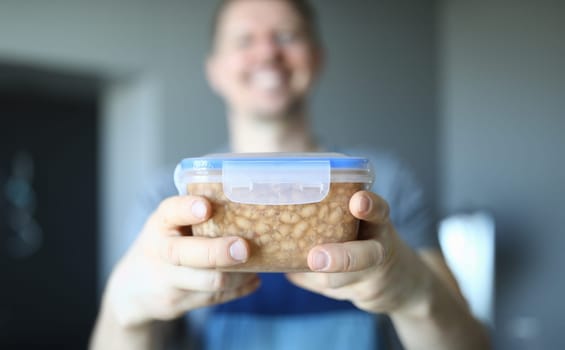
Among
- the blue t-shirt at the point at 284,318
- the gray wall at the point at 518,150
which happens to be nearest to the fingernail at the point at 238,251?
the blue t-shirt at the point at 284,318

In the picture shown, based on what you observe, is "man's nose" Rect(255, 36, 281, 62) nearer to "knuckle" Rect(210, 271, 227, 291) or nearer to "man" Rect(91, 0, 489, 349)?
"man" Rect(91, 0, 489, 349)

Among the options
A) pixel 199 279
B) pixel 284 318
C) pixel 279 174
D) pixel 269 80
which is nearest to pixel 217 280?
pixel 199 279

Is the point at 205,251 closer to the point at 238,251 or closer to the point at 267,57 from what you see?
the point at 238,251

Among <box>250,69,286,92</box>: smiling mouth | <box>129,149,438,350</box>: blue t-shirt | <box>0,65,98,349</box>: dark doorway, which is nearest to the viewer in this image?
<box>129,149,438,350</box>: blue t-shirt

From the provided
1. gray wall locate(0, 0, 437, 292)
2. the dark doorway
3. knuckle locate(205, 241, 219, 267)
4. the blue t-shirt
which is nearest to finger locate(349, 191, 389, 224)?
knuckle locate(205, 241, 219, 267)

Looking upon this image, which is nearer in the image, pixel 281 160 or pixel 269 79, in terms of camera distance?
pixel 281 160

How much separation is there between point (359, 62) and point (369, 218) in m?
2.35

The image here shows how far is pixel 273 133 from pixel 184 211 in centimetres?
53

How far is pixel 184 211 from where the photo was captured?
18.1 inches

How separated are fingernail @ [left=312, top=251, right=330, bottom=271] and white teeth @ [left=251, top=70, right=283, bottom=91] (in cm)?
53

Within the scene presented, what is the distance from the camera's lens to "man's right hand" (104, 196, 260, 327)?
0.45 meters

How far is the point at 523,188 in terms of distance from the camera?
8.34ft

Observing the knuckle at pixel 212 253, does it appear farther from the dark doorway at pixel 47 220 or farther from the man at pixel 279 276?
the dark doorway at pixel 47 220

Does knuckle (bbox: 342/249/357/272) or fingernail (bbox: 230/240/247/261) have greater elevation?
fingernail (bbox: 230/240/247/261)
